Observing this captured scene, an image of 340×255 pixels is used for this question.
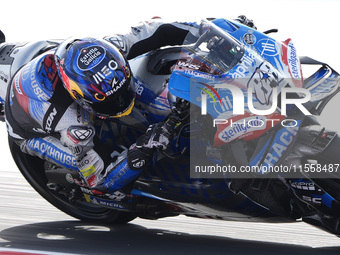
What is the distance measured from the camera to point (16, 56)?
5.43 metres

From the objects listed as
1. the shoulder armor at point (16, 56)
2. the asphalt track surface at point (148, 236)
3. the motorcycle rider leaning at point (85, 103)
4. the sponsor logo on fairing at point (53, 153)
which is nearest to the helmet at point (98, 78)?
the motorcycle rider leaning at point (85, 103)

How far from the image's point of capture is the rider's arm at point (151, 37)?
4.89 metres

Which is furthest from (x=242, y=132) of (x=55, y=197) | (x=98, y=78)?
(x=55, y=197)

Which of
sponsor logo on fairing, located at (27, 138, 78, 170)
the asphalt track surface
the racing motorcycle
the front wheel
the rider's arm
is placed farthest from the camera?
the front wheel

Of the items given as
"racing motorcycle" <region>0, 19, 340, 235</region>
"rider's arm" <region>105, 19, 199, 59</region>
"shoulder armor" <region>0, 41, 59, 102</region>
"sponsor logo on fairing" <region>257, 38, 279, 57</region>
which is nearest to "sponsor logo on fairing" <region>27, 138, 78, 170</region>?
"racing motorcycle" <region>0, 19, 340, 235</region>

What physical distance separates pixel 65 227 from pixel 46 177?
435 millimetres

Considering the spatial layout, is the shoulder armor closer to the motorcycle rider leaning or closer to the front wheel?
the motorcycle rider leaning

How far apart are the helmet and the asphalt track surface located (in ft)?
2.98

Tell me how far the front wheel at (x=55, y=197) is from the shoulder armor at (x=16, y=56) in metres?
0.51

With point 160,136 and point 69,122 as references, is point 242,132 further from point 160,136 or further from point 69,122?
point 69,122

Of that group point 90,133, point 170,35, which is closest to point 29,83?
point 90,133

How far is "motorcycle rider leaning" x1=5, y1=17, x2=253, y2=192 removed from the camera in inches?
167

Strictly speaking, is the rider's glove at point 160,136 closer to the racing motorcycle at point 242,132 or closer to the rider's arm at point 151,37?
the racing motorcycle at point 242,132

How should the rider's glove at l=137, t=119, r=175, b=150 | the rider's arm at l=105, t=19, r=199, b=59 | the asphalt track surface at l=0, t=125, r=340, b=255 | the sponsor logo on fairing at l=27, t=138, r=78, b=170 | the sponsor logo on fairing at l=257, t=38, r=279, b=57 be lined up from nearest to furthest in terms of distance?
the sponsor logo on fairing at l=257, t=38, r=279, b=57 → the rider's glove at l=137, t=119, r=175, b=150 → the asphalt track surface at l=0, t=125, r=340, b=255 → the sponsor logo on fairing at l=27, t=138, r=78, b=170 → the rider's arm at l=105, t=19, r=199, b=59
